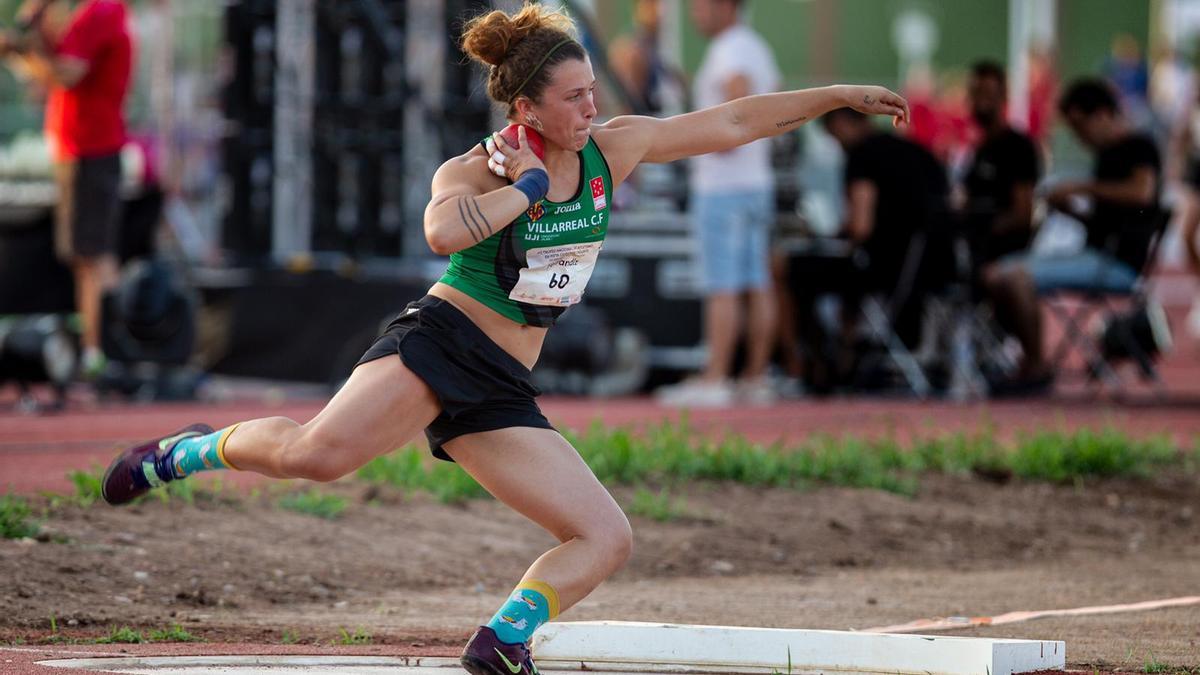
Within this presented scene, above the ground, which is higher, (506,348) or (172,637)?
(506,348)

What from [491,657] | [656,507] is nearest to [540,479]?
[491,657]

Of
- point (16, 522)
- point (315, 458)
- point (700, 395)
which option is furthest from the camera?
point (700, 395)

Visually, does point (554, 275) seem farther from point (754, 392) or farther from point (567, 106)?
point (754, 392)

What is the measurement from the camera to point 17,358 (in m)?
11.5

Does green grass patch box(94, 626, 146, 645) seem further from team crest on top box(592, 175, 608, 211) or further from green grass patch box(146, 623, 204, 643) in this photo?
team crest on top box(592, 175, 608, 211)

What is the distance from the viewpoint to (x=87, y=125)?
471 inches

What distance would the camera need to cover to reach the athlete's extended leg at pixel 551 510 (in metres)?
4.63

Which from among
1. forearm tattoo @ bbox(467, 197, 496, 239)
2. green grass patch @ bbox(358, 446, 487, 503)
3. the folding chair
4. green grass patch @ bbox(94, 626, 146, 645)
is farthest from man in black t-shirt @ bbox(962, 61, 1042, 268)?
forearm tattoo @ bbox(467, 197, 496, 239)

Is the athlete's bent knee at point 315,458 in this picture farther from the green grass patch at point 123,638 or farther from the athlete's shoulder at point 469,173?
the green grass patch at point 123,638

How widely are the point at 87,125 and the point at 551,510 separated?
8158mm

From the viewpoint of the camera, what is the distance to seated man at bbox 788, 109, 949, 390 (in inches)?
501

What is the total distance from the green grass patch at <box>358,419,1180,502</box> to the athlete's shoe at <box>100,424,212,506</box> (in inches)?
102

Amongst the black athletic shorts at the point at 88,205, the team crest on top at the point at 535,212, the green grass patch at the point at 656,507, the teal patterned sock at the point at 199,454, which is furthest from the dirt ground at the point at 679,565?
the black athletic shorts at the point at 88,205

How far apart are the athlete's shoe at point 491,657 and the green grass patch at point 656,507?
3203 mm
